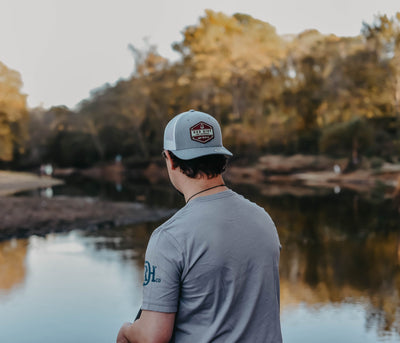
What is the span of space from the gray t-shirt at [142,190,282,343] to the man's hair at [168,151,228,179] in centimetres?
8

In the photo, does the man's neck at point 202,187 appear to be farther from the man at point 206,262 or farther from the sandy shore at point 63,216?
the sandy shore at point 63,216

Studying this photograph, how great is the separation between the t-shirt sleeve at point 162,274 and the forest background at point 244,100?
109 ft

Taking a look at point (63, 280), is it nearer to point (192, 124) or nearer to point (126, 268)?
point (126, 268)

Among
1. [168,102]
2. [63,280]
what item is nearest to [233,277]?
[63,280]

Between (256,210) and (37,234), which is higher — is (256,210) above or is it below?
above

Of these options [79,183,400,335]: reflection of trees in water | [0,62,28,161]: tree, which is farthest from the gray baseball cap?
[0,62,28,161]: tree

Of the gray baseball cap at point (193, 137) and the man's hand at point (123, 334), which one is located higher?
the gray baseball cap at point (193, 137)

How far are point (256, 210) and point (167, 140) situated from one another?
13.7 inches

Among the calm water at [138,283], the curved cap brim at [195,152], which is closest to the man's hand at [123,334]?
the curved cap brim at [195,152]

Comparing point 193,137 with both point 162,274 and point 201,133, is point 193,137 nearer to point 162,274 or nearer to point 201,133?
point 201,133

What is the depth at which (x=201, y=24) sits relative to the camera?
50281 mm

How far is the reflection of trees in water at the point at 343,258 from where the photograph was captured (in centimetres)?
708

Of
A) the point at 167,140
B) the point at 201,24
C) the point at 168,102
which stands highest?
the point at 201,24

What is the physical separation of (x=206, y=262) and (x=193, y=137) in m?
0.37
